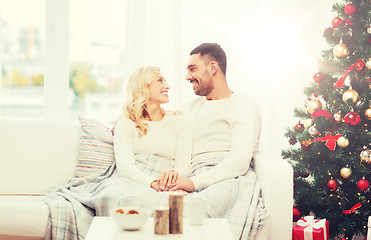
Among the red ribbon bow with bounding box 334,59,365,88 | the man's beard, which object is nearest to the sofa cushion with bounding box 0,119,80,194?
the man's beard

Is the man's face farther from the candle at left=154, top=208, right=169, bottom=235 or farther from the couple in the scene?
the candle at left=154, top=208, right=169, bottom=235

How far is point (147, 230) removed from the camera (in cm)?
183

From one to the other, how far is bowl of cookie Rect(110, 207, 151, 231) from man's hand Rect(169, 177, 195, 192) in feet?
2.33

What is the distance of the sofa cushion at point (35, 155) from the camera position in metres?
2.87

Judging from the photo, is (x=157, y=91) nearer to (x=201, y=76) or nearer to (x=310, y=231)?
(x=201, y=76)

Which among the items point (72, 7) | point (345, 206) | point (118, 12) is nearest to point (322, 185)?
point (345, 206)

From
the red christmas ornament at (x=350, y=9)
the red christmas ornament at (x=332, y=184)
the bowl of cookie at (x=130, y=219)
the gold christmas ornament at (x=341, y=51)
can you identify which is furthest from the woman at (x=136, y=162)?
the red christmas ornament at (x=350, y=9)

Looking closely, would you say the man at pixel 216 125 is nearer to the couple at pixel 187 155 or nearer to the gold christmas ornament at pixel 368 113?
the couple at pixel 187 155

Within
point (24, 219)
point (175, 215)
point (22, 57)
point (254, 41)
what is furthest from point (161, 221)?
point (22, 57)

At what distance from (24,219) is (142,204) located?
0.61m

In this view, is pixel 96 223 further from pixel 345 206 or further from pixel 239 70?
pixel 239 70

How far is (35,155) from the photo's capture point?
2.93m

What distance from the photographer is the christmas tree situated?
303 cm

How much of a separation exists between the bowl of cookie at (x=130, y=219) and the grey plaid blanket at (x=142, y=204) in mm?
535
